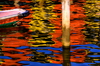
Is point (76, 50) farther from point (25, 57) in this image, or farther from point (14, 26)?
point (14, 26)

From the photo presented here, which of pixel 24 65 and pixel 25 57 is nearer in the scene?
pixel 24 65

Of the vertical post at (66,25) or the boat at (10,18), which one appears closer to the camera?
the vertical post at (66,25)

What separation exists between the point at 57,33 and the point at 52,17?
595 cm

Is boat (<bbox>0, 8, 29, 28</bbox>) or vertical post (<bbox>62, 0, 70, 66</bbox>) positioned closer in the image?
vertical post (<bbox>62, 0, 70, 66</bbox>)

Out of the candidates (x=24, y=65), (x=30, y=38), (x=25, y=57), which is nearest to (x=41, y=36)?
(x=30, y=38)

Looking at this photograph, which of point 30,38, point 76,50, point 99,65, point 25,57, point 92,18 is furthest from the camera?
point 92,18

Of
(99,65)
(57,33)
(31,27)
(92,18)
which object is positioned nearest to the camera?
(99,65)

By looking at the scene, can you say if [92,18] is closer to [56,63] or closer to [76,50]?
[76,50]

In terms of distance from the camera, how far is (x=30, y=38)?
1617 cm

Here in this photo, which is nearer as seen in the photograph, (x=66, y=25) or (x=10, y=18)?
(x=66, y=25)

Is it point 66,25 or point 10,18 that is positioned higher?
point 66,25

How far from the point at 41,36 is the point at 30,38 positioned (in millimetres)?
754

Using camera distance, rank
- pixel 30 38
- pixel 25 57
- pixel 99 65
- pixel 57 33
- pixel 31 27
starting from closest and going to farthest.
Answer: pixel 99 65 → pixel 25 57 → pixel 30 38 → pixel 57 33 → pixel 31 27

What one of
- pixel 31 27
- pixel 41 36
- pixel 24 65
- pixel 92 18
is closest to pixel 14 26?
pixel 31 27
